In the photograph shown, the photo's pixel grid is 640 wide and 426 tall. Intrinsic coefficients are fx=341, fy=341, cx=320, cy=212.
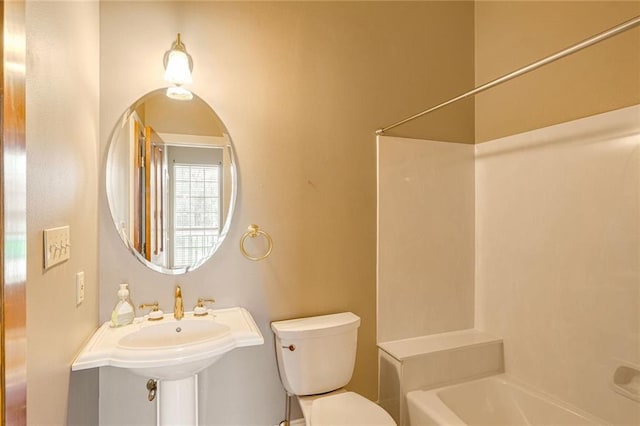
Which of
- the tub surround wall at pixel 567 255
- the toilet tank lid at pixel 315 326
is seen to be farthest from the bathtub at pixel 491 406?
the toilet tank lid at pixel 315 326

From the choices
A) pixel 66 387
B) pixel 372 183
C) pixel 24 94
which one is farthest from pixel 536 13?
pixel 66 387

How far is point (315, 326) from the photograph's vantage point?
172 centimetres

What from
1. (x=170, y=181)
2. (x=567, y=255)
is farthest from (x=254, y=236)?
(x=567, y=255)

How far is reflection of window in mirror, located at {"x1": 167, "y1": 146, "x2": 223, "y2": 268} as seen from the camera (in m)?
1.67

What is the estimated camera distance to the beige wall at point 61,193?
35.6 inches

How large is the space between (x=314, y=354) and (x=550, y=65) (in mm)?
2011

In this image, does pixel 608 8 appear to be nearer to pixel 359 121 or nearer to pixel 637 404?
pixel 359 121

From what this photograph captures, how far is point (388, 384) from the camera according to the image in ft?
6.46

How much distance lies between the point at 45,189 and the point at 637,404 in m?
2.40

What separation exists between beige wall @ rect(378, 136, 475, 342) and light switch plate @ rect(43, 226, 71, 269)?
1502 mm

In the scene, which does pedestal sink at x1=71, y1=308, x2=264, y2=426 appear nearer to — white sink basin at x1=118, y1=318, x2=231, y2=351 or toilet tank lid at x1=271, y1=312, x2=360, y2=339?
white sink basin at x1=118, y1=318, x2=231, y2=351

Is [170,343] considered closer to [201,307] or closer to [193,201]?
[201,307]

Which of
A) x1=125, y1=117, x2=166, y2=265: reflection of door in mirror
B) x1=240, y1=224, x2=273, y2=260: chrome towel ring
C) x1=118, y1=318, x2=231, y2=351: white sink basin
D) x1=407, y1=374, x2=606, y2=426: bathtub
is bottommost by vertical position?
x1=407, y1=374, x2=606, y2=426: bathtub

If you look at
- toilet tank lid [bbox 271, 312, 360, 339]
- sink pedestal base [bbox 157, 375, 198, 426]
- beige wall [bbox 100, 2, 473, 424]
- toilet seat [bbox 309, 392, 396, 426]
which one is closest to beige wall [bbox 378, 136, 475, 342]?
beige wall [bbox 100, 2, 473, 424]
